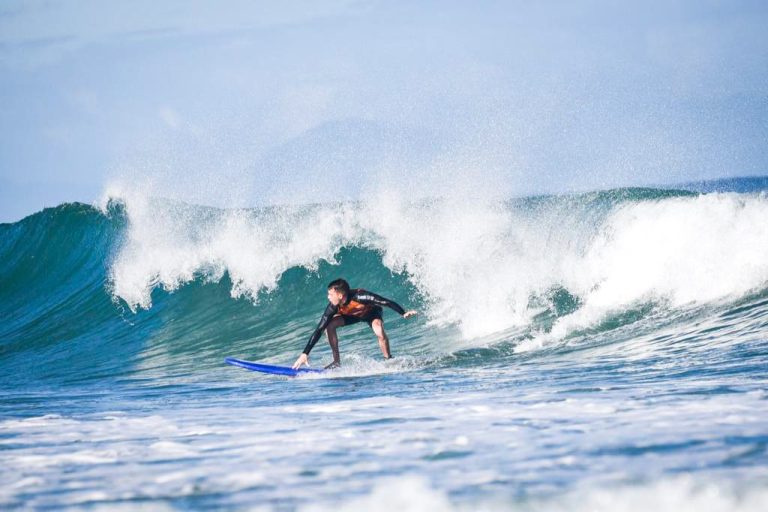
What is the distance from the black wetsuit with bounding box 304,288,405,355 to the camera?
8102 mm

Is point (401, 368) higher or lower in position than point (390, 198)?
lower

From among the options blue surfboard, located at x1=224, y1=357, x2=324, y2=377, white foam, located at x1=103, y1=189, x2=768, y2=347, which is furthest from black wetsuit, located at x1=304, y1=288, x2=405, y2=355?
white foam, located at x1=103, y1=189, x2=768, y2=347

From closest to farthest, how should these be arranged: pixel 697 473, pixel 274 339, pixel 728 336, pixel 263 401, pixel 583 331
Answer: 1. pixel 697 473
2. pixel 263 401
3. pixel 728 336
4. pixel 583 331
5. pixel 274 339

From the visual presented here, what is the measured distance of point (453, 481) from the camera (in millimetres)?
3312

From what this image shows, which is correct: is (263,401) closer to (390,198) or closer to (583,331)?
(583,331)

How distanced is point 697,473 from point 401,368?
457 cm

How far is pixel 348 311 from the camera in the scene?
8305 millimetres

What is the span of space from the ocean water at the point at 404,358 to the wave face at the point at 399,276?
0.15ft

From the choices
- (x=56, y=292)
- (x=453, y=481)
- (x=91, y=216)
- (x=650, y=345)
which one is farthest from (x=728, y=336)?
(x=91, y=216)

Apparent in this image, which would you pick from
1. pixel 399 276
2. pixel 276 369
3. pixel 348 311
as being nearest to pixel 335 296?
pixel 348 311

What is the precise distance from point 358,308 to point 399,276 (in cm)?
511

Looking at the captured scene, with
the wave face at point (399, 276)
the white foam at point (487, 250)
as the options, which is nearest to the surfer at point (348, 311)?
the wave face at point (399, 276)

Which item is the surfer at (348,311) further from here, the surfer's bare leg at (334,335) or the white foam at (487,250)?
the white foam at (487,250)

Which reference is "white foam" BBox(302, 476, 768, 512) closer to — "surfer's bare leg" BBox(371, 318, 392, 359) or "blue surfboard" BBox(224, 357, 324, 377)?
"blue surfboard" BBox(224, 357, 324, 377)
